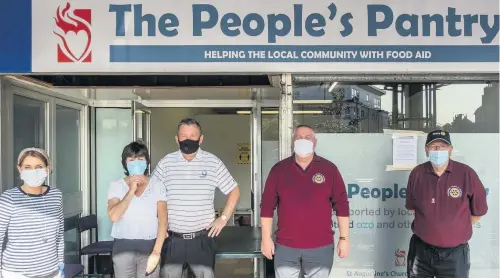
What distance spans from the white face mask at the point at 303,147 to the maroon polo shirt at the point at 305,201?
0.08 m

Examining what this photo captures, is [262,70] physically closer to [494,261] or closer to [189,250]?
[189,250]

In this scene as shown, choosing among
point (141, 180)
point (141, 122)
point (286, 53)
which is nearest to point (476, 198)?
point (286, 53)

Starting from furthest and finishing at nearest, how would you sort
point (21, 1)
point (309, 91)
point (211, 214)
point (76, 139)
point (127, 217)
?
1. point (76, 139)
2. point (309, 91)
3. point (21, 1)
4. point (211, 214)
5. point (127, 217)

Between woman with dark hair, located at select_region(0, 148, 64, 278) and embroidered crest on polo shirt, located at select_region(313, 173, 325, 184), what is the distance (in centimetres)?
160

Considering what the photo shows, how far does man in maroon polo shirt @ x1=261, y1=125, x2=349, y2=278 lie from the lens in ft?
10.0

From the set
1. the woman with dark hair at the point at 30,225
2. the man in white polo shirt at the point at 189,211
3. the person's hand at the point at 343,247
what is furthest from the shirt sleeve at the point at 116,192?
the person's hand at the point at 343,247

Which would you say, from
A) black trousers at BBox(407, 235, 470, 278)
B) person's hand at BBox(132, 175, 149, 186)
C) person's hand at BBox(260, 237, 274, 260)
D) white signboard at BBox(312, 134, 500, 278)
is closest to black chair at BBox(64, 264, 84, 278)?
person's hand at BBox(132, 175, 149, 186)

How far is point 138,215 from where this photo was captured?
9.81 feet

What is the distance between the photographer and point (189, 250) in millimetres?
3107

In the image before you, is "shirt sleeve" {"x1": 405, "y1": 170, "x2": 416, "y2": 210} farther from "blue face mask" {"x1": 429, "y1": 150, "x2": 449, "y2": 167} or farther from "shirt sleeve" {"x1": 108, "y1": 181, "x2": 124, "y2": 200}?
"shirt sleeve" {"x1": 108, "y1": 181, "x2": 124, "y2": 200}

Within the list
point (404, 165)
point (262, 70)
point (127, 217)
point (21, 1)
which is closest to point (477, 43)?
point (404, 165)

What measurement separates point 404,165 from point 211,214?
1.61m

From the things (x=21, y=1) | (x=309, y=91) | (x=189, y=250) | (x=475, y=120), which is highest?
(x=21, y=1)

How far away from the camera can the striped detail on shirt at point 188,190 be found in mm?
3119
